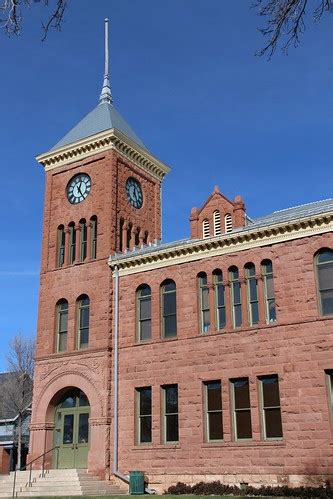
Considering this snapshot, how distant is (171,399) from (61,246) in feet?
36.2

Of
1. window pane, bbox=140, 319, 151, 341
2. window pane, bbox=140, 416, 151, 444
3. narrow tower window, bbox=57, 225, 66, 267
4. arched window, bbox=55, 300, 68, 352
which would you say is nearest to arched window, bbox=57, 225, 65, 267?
narrow tower window, bbox=57, 225, 66, 267

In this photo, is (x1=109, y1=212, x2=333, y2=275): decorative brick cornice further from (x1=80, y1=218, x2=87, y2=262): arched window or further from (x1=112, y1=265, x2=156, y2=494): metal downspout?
(x1=80, y1=218, x2=87, y2=262): arched window

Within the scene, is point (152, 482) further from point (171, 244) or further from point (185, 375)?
point (171, 244)

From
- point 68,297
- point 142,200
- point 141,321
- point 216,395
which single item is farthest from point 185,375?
point 142,200

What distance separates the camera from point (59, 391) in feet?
100

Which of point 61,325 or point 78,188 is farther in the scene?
point 78,188

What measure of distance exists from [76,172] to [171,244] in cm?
824

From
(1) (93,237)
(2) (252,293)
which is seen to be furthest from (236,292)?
(1) (93,237)

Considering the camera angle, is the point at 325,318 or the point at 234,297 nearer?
the point at 325,318

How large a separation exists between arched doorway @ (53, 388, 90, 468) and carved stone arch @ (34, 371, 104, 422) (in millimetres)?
456

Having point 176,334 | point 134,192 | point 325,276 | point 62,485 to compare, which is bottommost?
point 62,485

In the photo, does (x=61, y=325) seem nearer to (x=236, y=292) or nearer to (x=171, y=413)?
(x=171, y=413)

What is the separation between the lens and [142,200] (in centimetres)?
3584

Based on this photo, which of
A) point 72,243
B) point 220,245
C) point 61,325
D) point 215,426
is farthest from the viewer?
point 72,243
